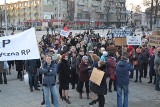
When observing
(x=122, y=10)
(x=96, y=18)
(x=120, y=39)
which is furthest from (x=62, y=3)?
(x=120, y=39)

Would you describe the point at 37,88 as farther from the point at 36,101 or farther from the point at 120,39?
the point at 120,39

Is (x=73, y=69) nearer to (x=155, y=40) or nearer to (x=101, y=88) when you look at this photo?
(x=101, y=88)

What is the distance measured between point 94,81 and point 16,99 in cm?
314

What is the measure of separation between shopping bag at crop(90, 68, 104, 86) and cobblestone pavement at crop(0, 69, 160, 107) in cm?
115

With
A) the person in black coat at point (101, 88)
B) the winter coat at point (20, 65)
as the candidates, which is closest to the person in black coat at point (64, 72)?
the person in black coat at point (101, 88)

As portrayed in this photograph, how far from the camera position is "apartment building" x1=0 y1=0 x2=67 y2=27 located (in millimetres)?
Result: 102375

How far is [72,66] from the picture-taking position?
11844 millimetres

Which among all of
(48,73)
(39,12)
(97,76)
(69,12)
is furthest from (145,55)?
(69,12)

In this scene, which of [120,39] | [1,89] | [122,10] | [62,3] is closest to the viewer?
[1,89]

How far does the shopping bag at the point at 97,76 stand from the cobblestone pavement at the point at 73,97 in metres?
1.15

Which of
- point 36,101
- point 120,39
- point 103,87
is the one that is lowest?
point 36,101

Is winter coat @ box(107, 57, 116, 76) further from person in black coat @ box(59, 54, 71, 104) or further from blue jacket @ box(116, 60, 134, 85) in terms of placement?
blue jacket @ box(116, 60, 134, 85)

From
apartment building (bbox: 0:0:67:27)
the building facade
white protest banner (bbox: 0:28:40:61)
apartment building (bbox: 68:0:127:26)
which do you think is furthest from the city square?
apartment building (bbox: 68:0:127:26)

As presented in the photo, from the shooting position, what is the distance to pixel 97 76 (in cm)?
880
